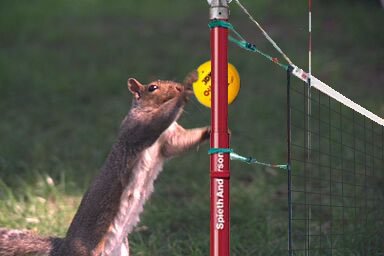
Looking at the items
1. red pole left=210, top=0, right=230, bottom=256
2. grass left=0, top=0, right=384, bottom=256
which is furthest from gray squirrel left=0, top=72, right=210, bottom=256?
red pole left=210, top=0, right=230, bottom=256

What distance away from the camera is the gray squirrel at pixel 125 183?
3010 mm

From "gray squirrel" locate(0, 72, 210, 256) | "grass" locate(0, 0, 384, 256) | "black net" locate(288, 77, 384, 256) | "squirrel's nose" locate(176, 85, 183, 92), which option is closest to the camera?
"gray squirrel" locate(0, 72, 210, 256)

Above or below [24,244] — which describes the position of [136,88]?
above

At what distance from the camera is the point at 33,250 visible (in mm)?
3051

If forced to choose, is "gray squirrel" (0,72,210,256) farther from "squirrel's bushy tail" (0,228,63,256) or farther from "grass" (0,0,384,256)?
"grass" (0,0,384,256)

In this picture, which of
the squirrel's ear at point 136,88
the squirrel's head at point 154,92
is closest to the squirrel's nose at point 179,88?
the squirrel's head at point 154,92

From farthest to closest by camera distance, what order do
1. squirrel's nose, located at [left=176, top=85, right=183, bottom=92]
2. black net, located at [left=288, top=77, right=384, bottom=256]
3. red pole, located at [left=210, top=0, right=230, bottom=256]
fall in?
black net, located at [left=288, top=77, right=384, bottom=256]
squirrel's nose, located at [left=176, top=85, right=183, bottom=92]
red pole, located at [left=210, top=0, right=230, bottom=256]

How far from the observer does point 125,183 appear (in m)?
3.05

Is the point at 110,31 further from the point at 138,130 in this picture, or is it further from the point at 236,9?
the point at 138,130

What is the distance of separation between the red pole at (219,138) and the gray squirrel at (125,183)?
64 cm

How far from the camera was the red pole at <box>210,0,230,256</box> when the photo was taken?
2.26 meters

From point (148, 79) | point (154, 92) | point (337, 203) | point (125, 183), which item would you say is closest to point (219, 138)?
point (125, 183)

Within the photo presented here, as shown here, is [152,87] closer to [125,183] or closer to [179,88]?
[179,88]

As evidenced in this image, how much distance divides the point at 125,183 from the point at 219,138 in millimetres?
865
